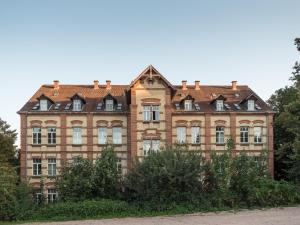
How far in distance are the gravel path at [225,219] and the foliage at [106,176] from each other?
155 inches

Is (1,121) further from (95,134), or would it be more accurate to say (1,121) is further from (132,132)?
(132,132)

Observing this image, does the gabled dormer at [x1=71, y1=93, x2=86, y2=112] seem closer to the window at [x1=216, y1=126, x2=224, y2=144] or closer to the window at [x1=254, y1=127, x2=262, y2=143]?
the window at [x1=216, y1=126, x2=224, y2=144]

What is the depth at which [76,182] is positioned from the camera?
1203 inches

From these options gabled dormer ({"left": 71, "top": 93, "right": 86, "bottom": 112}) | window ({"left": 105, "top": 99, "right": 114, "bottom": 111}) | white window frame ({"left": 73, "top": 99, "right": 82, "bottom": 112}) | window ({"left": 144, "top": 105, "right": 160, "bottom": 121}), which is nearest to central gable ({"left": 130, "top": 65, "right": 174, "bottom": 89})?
window ({"left": 144, "top": 105, "right": 160, "bottom": 121})

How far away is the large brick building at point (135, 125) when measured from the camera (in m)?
38.6

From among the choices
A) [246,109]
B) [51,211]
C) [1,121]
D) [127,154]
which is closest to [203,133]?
[246,109]

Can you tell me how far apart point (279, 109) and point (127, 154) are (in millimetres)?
17171

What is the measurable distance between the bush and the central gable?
939 cm

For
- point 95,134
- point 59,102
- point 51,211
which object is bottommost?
point 51,211

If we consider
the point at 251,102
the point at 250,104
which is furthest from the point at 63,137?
the point at 251,102

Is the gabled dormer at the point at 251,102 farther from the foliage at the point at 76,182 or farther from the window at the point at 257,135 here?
the foliage at the point at 76,182

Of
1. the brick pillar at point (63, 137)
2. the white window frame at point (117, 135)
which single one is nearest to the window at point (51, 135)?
the brick pillar at point (63, 137)

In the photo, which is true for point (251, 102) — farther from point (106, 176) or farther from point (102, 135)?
point (106, 176)

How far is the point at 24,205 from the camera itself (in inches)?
1156
